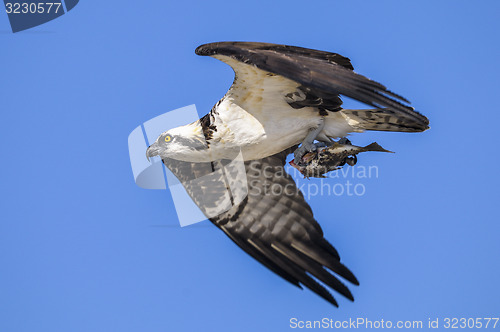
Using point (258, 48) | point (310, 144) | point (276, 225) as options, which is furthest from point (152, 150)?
point (258, 48)

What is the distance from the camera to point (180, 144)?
806 centimetres

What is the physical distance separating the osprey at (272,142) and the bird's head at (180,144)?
0.01m

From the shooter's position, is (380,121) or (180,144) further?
(180,144)

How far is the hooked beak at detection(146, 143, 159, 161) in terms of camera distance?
8.23 metres

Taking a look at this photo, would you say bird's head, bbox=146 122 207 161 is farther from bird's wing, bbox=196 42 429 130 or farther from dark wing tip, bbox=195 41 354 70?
dark wing tip, bbox=195 41 354 70

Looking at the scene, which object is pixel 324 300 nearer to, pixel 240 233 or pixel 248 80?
pixel 240 233

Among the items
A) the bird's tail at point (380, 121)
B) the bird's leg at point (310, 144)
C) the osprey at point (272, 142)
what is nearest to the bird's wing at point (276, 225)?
the osprey at point (272, 142)

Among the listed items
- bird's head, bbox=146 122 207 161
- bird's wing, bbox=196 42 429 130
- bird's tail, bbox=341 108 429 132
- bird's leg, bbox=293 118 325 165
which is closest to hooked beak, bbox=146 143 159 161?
bird's head, bbox=146 122 207 161

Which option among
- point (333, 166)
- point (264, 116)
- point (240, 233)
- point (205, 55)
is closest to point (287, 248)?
point (240, 233)

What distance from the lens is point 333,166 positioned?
26.1 feet

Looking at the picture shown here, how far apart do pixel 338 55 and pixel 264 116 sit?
134cm

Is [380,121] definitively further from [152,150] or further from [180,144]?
[152,150]

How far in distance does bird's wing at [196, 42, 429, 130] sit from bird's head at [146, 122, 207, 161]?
950mm

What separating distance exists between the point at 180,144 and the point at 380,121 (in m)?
2.81
